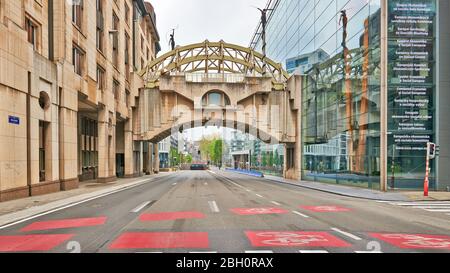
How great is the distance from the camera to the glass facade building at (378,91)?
2309 cm

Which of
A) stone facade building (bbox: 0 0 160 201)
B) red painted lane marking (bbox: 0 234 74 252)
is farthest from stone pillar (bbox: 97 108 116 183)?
red painted lane marking (bbox: 0 234 74 252)

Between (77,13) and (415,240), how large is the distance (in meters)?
27.2

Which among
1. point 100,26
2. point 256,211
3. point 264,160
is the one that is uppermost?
point 100,26

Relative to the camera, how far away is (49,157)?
2103 cm

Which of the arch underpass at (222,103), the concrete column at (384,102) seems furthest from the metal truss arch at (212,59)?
the concrete column at (384,102)

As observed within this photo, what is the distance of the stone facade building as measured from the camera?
16625mm

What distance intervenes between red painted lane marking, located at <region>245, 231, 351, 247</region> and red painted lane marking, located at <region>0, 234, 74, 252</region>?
14.3 feet

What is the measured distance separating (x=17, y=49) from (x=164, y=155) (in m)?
90.7

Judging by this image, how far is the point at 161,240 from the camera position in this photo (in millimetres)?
7941

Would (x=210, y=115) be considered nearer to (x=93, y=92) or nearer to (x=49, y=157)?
(x=93, y=92)

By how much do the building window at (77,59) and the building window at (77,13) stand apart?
1.92 m

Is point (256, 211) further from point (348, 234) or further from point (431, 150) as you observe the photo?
point (431, 150)

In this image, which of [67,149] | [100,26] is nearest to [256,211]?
[67,149]
